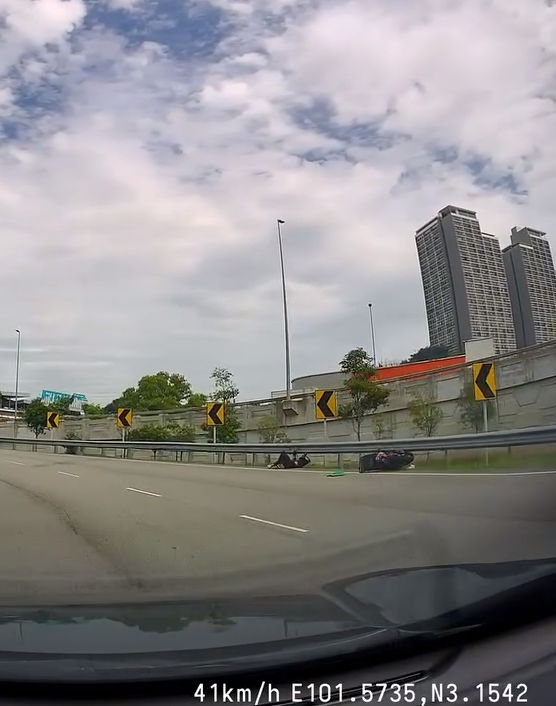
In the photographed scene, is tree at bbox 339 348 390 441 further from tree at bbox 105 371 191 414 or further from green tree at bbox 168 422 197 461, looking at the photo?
tree at bbox 105 371 191 414

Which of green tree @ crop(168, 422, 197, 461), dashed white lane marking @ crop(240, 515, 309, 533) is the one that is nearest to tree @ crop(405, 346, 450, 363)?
dashed white lane marking @ crop(240, 515, 309, 533)

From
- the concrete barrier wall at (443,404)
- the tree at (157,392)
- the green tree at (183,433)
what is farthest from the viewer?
the tree at (157,392)

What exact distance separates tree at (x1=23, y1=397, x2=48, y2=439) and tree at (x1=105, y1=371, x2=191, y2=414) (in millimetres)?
15104

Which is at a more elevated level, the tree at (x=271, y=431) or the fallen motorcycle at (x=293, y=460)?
the tree at (x=271, y=431)

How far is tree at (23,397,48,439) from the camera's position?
48.7 metres

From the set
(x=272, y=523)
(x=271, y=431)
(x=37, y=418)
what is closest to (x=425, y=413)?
(x=272, y=523)

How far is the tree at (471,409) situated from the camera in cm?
1005

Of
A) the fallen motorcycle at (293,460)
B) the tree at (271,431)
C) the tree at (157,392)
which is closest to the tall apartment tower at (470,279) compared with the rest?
the fallen motorcycle at (293,460)

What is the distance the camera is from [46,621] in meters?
3.07

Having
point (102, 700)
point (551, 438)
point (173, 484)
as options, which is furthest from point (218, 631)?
point (173, 484)

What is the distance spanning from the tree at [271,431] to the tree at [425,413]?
1169cm

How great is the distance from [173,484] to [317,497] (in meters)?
4.98

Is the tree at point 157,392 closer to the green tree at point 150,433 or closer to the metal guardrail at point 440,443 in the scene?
the green tree at point 150,433

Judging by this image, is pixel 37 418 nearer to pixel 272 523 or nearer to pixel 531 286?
pixel 272 523
